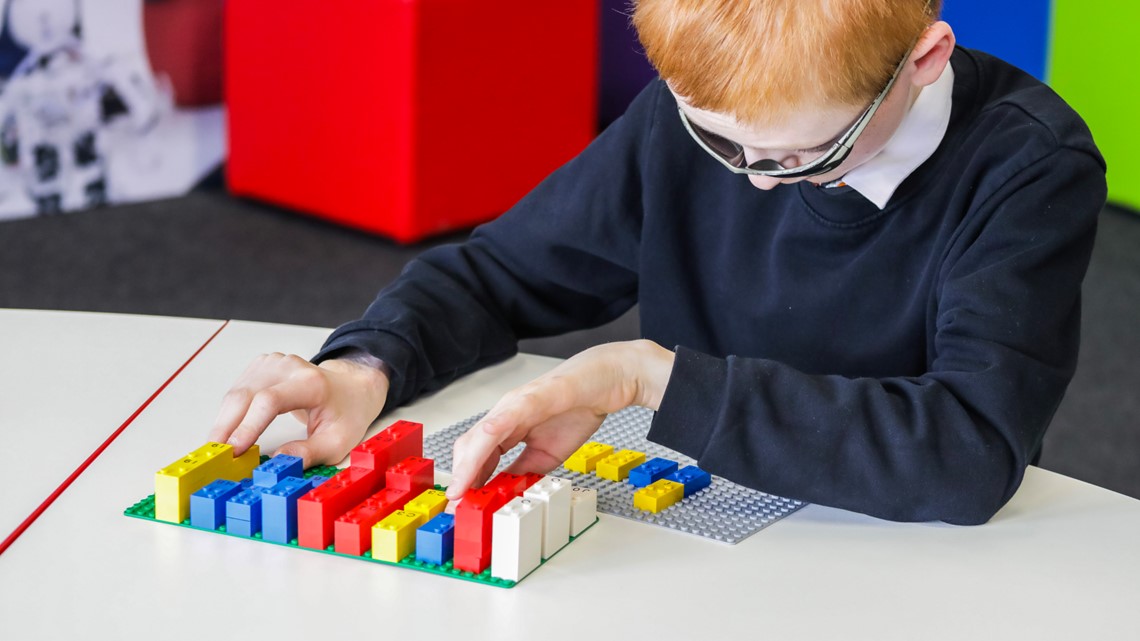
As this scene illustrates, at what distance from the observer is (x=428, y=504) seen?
85 cm

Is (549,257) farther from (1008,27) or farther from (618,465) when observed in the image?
(1008,27)

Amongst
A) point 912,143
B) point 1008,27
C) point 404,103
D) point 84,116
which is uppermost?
point 912,143

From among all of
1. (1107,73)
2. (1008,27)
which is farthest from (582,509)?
(1008,27)

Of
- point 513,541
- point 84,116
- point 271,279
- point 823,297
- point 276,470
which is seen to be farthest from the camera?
point 84,116

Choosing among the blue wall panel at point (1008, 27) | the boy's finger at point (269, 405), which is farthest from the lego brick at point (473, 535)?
the blue wall panel at point (1008, 27)

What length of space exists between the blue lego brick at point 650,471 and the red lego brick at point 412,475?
5.8 inches

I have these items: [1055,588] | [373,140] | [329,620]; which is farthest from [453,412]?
[373,140]

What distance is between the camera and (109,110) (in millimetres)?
3770

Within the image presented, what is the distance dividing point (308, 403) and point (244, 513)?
0.18 metres

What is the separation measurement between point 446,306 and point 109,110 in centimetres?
290

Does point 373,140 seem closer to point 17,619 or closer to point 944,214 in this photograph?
point 944,214

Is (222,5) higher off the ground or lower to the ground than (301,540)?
lower

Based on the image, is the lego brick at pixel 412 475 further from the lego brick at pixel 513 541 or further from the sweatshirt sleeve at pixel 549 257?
the sweatshirt sleeve at pixel 549 257

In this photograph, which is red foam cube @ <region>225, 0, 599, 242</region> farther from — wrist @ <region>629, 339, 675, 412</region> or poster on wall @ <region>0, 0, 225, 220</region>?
wrist @ <region>629, 339, 675, 412</region>
